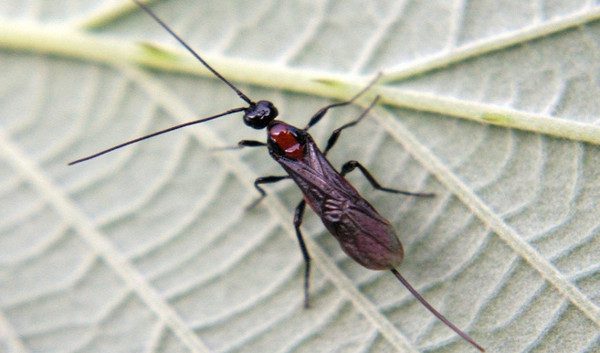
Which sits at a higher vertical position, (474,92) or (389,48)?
(389,48)

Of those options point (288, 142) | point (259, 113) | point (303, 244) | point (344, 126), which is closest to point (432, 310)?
point (303, 244)

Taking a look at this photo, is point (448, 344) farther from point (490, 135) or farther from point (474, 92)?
point (474, 92)

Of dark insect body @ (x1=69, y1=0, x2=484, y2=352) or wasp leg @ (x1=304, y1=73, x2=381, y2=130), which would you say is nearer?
dark insect body @ (x1=69, y1=0, x2=484, y2=352)

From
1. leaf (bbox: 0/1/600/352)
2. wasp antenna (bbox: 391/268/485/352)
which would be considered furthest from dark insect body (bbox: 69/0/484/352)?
leaf (bbox: 0/1/600/352)

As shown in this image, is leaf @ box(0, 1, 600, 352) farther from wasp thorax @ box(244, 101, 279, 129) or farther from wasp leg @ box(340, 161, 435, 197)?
wasp thorax @ box(244, 101, 279, 129)

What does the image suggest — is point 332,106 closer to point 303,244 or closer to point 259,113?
point 259,113

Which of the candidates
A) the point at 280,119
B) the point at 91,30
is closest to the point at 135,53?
the point at 91,30
